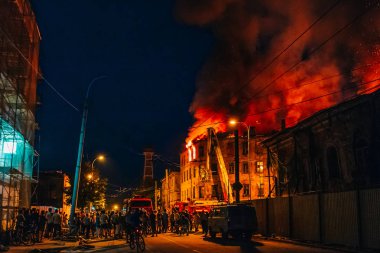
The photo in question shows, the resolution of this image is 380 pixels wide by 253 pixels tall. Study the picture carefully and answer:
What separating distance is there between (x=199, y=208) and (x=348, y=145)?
22.1 m

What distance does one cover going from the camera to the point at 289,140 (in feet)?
120

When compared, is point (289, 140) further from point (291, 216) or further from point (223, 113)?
point (223, 113)

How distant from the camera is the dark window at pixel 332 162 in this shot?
→ 3031cm

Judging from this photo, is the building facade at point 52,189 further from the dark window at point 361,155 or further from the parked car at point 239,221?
the dark window at point 361,155

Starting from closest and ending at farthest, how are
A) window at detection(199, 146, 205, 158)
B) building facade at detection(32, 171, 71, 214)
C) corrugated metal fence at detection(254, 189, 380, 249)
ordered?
1. corrugated metal fence at detection(254, 189, 380, 249)
2. building facade at detection(32, 171, 71, 214)
3. window at detection(199, 146, 205, 158)

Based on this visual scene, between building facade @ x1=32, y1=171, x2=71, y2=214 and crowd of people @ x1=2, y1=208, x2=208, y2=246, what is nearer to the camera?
crowd of people @ x1=2, y1=208, x2=208, y2=246

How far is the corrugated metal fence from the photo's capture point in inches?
790

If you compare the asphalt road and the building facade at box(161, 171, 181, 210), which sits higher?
the building facade at box(161, 171, 181, 210)

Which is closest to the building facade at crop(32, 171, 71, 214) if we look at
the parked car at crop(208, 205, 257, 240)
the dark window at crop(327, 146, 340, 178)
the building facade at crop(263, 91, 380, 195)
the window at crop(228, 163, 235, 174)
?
the window at crop(228, 163, 235, 174)

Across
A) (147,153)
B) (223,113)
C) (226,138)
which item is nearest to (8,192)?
(223,113)

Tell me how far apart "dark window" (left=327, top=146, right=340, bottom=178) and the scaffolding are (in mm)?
19171

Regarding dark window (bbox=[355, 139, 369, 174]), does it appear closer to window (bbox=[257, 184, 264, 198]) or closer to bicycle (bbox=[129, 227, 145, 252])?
bicycle (bbox=[129, 227, 145, 252])

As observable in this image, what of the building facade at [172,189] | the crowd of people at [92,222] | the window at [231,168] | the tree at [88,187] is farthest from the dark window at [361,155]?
the building facade at [172,189]

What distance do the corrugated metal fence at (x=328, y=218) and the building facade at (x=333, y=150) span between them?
53.2 inches
